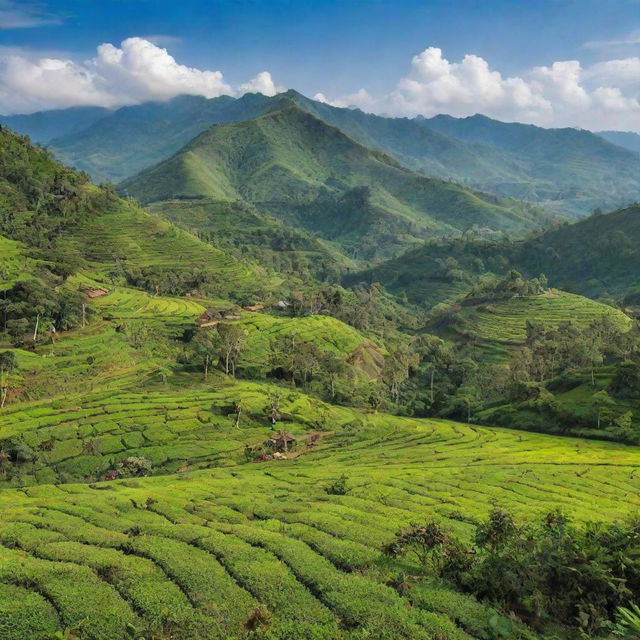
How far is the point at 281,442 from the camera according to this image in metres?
70.4

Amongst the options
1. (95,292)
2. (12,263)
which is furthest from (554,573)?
(12,263)

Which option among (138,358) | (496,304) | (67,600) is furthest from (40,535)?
(496,304)

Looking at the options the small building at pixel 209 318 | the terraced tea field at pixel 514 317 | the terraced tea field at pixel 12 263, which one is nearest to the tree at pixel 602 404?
the terraced tea field at pixel 514 317

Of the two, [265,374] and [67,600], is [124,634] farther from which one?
[265,374]

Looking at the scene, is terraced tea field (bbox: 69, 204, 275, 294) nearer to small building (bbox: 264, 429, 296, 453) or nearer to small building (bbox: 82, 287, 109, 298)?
small building (bbox: 82, 287, 109, 298)

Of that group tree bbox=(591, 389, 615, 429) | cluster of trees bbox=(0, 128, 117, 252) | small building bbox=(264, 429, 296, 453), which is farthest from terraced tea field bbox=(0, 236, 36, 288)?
tree bbox=(591, 389, 615, 429)

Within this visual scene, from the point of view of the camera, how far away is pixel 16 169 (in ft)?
641

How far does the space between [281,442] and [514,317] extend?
132048 mm

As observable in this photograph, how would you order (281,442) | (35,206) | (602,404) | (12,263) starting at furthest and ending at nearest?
A: (35,206), (12,263), (602,404), (281,442)

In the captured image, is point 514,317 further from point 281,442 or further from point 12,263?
point 12,263

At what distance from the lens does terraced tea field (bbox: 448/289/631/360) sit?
530 feet

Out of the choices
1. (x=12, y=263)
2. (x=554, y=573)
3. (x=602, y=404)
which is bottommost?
(x=602, y=404)

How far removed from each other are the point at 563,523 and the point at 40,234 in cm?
18049

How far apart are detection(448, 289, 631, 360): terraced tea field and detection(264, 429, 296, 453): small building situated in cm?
10292
